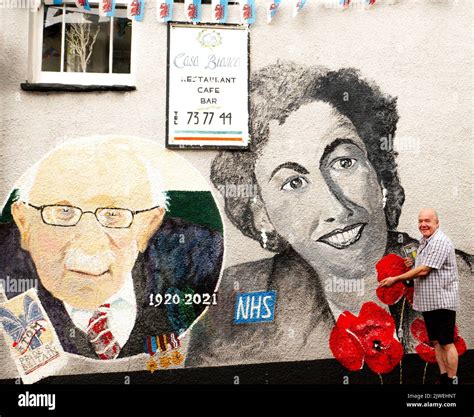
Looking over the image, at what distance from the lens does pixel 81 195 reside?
6836mm

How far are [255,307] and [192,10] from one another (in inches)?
122

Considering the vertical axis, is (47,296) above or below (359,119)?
below

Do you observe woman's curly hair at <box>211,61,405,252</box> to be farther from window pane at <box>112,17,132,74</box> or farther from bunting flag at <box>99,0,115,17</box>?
bunting flag at <box>99,0,115,17</box>

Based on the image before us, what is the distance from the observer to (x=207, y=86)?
22.9 ft

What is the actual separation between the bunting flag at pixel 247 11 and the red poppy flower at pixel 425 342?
349 centimetres

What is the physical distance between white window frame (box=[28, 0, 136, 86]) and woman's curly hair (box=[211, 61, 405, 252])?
1.30 metres

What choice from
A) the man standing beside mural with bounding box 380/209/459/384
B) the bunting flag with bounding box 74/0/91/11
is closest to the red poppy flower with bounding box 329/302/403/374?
the man standing beside mural with bounding box 380/209/459/384

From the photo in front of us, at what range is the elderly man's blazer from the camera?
674 centimetres

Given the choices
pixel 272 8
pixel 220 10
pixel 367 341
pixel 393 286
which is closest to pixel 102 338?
pixel 367 341

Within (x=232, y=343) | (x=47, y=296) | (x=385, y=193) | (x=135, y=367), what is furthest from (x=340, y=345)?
(x=47, y=296)

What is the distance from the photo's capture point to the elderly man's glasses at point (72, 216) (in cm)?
680

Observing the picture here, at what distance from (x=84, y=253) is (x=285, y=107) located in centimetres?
251

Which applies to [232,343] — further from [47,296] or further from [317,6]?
[317,6]

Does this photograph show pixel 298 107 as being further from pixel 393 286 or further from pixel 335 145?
pixel 393 286
